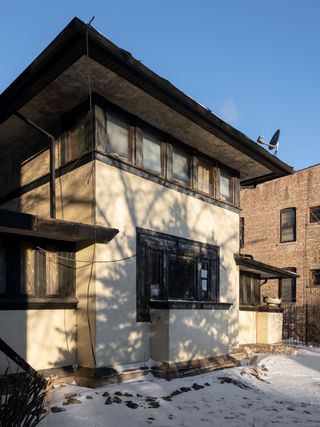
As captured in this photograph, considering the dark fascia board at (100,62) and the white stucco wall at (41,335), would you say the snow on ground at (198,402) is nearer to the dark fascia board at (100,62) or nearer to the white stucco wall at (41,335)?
the white stucco wall at (41,335)

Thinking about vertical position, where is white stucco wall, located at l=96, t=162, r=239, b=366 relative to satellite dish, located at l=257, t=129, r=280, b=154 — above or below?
below

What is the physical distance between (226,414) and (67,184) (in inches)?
211

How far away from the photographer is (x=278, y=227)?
76.2 ft

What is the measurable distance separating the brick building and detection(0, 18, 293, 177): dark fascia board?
13430mm

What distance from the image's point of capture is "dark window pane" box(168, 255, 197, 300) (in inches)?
392

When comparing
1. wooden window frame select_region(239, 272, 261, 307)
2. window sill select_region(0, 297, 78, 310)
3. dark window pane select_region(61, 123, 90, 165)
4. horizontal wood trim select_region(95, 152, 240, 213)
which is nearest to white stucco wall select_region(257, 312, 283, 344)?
wooden window frame select_region(239, 272, 261, 307)

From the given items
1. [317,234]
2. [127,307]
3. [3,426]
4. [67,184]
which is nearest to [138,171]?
[67,184]

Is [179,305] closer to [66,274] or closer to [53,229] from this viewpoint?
[66,274]

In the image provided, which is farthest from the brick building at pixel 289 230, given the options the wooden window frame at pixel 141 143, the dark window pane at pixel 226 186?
the wooden window frame at pixel 141 143

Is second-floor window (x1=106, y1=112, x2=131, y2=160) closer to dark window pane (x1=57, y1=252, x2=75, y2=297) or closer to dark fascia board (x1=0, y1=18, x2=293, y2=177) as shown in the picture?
dark fascia board (x1=0, y1=18, x2=293, y2=177)

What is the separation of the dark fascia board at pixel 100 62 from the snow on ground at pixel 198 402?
5574 millimetres

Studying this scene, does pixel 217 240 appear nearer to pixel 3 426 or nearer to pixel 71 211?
pixel 71 211

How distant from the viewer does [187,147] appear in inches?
432

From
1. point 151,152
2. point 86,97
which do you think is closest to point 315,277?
point 151,152
